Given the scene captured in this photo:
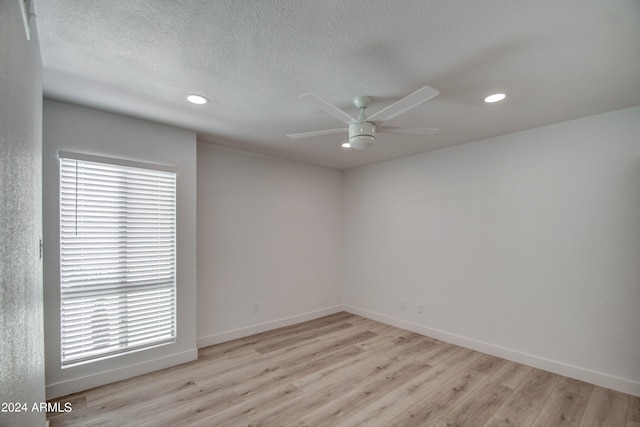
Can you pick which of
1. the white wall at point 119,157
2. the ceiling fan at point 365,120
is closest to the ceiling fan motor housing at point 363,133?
the ceiling fan at point 365,120

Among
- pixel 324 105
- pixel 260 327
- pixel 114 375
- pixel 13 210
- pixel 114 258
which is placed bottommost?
pixel 260 327

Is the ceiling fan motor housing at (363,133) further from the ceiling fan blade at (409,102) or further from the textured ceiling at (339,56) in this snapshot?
the textured ceiling at (339,56)

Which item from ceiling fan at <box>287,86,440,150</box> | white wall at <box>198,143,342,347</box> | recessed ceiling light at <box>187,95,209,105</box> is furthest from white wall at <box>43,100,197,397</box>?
ceiling fan at <box>287,86,440,150</box>

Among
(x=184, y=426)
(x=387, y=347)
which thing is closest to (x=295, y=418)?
(x=184, y=426)

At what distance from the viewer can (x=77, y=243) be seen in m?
2.56

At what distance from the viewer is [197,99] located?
2.43m

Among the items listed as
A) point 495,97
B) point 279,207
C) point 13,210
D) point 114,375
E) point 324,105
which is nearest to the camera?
point 13,210

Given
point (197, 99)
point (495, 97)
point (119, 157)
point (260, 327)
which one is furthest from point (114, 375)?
point (495, 97)

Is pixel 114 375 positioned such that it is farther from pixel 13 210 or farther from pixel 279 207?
pixel 279 207

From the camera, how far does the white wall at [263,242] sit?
373 cm

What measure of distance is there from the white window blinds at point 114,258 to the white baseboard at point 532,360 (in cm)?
322

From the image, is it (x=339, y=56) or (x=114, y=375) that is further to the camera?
(x=114, y=375)

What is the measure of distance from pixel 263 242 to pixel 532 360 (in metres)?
3.57

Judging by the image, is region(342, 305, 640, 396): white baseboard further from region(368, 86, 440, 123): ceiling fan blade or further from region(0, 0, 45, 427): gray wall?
region(0, 0, 45, 427): gray wall
